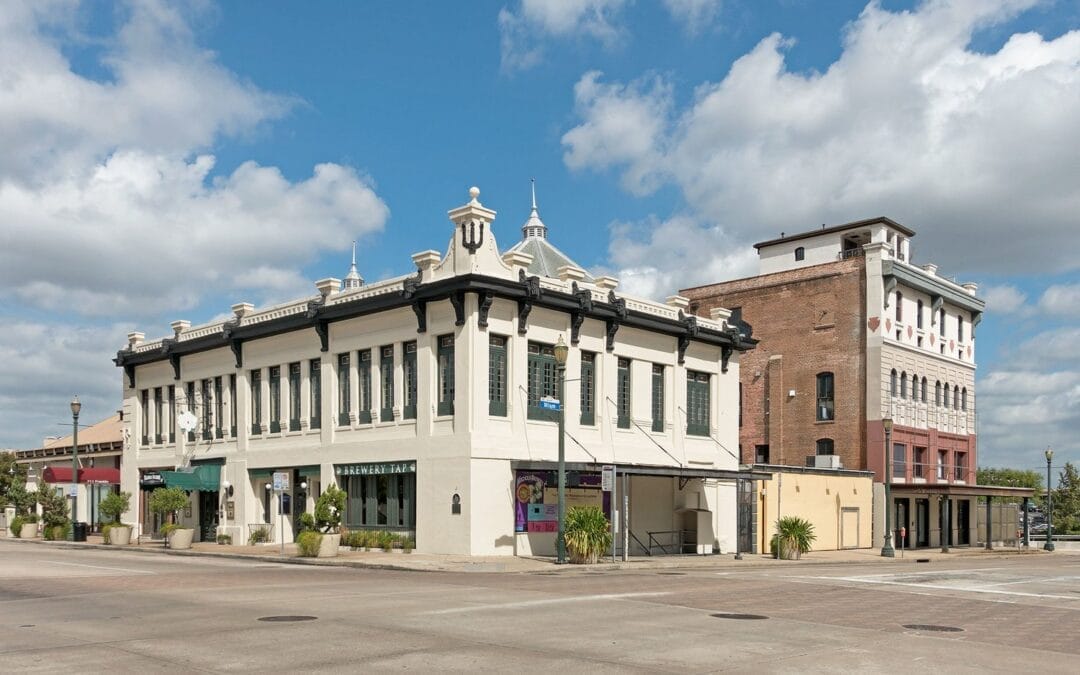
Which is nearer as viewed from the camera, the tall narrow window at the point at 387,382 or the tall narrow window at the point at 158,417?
the tall narrow window at the point at 387,382

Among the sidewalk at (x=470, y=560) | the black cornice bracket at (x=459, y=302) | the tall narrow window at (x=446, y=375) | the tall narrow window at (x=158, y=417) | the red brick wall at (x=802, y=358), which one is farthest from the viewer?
the red brick wall at (x=802, y=358)

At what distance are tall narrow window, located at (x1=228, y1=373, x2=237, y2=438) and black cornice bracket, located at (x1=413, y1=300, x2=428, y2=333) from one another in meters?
13.4

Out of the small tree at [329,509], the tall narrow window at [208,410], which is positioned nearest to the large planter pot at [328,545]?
the small tree at [329,509]

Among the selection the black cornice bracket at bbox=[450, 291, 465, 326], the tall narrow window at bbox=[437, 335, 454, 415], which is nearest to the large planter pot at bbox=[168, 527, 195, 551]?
the tall narrow window at bbox=[437, 335, 454, 415]

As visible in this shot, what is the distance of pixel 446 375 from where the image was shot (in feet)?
114

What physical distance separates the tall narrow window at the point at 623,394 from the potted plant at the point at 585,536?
28.9ft

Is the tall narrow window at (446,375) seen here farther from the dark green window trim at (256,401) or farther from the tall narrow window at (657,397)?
the dark green window trim at (256,401)

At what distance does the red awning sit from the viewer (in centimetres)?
5466

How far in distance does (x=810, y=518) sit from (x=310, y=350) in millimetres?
23558

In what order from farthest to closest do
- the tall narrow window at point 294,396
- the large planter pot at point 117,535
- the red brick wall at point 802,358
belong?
the red brick wall at point 802,358
the large planter pot at point 117,535
the tall narrow window at point 294,396

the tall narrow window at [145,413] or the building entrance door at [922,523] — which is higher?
the tall narrow window at [145,413]

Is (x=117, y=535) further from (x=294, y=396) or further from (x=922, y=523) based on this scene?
(x=922, y=523)

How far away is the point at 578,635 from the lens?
46.0ft

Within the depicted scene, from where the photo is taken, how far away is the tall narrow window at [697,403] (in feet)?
141
